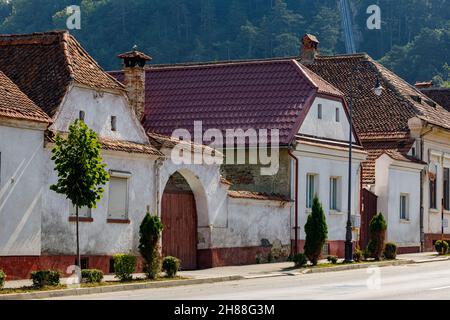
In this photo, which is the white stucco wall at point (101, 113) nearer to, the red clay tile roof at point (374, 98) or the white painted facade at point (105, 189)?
the white painted facade at point (105, 189)

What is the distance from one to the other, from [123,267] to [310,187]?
1631 cm

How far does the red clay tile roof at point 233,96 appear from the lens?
45344mm

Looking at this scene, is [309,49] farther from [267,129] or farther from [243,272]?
[243,272]

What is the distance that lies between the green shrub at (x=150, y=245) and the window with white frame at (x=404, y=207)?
2297 centimetres

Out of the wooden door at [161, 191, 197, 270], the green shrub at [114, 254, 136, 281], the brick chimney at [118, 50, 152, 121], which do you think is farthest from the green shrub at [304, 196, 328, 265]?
the green shrub at [114, 254, 136, 281]

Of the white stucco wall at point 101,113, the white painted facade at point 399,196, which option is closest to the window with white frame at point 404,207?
the white painted facade at point 399,196

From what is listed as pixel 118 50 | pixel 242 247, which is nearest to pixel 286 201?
pixel 242 247

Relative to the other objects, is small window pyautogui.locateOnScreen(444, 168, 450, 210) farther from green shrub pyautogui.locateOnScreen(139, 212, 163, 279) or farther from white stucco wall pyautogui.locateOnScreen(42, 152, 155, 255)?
green shrub pyautogui.locateOnScreen(139, 212, 163, 279)

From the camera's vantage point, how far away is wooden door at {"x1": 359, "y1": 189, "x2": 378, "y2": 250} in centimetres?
5059

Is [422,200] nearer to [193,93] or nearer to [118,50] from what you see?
[193,93]

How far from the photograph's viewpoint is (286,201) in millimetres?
43312

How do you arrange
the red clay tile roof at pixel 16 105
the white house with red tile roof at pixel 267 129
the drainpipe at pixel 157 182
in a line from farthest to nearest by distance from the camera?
the white house with red tile roof at pixel 267 129 < the drainpipe at pixel 157 182 < the red clay tile roof at pixel 16 105

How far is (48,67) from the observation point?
34.3 meters

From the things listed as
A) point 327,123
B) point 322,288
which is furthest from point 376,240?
point 322,288
